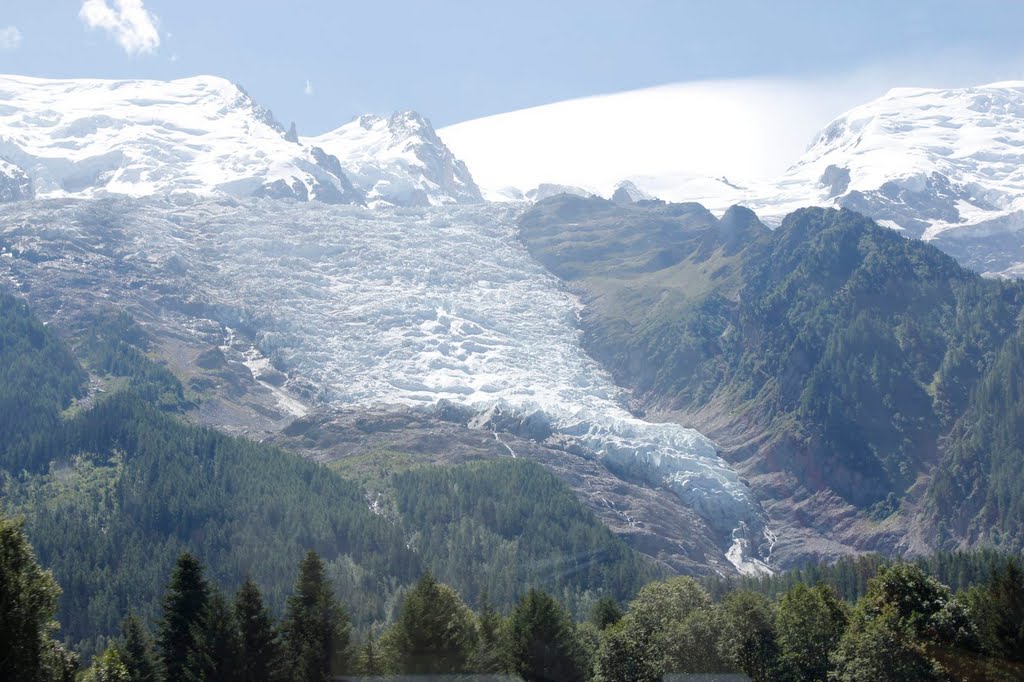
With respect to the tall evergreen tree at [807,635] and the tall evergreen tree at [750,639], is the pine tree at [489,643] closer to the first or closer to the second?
the tall evergreen tree at [750,639]

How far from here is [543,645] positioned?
82.4 meters

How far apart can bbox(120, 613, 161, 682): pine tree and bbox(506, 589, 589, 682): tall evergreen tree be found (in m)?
21.2

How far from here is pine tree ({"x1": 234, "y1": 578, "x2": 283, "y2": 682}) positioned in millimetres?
70875

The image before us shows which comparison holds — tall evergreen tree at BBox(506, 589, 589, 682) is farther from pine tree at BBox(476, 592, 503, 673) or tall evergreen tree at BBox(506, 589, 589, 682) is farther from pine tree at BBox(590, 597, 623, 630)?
pine tree at BBox(590, 597, 623, 630)

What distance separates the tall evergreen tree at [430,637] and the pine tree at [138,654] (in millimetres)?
14151

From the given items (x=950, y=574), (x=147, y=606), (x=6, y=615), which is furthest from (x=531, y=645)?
(x=950, y=574)

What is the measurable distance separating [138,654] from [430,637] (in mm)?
17140

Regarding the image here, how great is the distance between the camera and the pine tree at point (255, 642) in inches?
2790

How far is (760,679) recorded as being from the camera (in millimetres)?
79000

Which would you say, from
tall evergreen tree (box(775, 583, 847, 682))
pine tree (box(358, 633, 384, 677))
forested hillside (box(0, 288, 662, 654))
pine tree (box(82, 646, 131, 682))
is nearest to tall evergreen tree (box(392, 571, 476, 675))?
pine tree (box(358, 633, 384, 677))

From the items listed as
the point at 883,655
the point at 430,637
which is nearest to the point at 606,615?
the point at 430,637

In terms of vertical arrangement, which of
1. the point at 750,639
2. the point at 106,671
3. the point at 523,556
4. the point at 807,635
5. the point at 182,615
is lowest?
the point at 523,556

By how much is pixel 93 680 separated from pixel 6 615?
10.4 meters

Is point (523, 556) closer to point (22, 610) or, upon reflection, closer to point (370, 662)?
point (370, 662)
